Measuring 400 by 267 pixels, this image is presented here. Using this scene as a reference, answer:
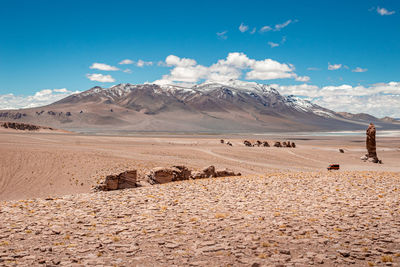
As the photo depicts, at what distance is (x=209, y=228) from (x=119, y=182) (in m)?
7.20

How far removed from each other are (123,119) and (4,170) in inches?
7039

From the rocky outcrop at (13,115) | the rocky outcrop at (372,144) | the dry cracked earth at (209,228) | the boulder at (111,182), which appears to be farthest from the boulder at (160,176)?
the rocky outcrop at (13,115)

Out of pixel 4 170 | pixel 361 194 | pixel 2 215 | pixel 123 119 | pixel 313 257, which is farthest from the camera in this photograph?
pixel 123 119

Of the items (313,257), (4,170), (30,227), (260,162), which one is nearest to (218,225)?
(313,257)

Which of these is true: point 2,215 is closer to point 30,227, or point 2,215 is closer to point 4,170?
point 30,227

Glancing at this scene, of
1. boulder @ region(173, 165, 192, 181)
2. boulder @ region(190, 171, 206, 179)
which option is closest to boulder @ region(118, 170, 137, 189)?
boulder @ region(173, 165, 192, 181)

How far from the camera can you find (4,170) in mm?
20562

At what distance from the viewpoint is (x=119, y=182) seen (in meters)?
13.6

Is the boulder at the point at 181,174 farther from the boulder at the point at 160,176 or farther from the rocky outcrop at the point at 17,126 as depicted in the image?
the rocky outcrop at the point at 17,126

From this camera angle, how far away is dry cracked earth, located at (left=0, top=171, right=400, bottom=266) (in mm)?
5783

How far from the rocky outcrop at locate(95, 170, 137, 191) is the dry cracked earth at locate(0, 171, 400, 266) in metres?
1.98

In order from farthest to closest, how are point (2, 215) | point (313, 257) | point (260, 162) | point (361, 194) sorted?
point (260, 162) → point (361, 194) → point (2, 215) → point (313, 257)

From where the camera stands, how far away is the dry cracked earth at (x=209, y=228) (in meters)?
5.78

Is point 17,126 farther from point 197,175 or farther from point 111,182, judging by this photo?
point 111,182
